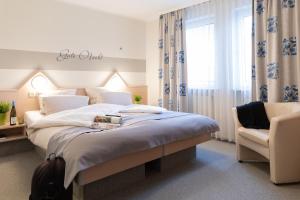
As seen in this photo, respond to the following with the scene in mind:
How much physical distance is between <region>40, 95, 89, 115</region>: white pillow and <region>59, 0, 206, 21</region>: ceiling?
5.56 ft

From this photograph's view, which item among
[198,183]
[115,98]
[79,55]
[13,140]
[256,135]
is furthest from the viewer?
[79,55]

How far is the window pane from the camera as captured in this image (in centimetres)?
395

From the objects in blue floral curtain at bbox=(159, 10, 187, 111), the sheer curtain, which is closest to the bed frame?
the sheer curtain

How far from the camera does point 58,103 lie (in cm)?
334

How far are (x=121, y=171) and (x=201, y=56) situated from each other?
2724mm

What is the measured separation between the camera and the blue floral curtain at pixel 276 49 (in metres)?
2.95

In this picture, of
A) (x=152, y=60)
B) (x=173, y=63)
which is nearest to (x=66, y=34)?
(x=152, y=60)

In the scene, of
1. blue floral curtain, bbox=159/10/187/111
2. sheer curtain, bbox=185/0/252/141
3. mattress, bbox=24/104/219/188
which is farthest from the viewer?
blue floral curtain, bbox=159/10/187/111

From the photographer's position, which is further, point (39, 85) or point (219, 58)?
point (219, 58)

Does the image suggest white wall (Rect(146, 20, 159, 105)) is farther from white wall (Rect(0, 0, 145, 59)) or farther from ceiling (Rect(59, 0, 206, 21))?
ceiling (Rect(59, 0, 206, 21))

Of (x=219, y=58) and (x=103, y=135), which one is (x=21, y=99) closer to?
(x=103, y=135)

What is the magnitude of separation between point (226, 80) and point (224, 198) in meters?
2.18

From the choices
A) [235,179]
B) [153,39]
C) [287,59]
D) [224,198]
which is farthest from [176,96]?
[224,198]

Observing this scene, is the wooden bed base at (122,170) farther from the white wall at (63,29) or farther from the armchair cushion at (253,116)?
the white wall at (63,29)
